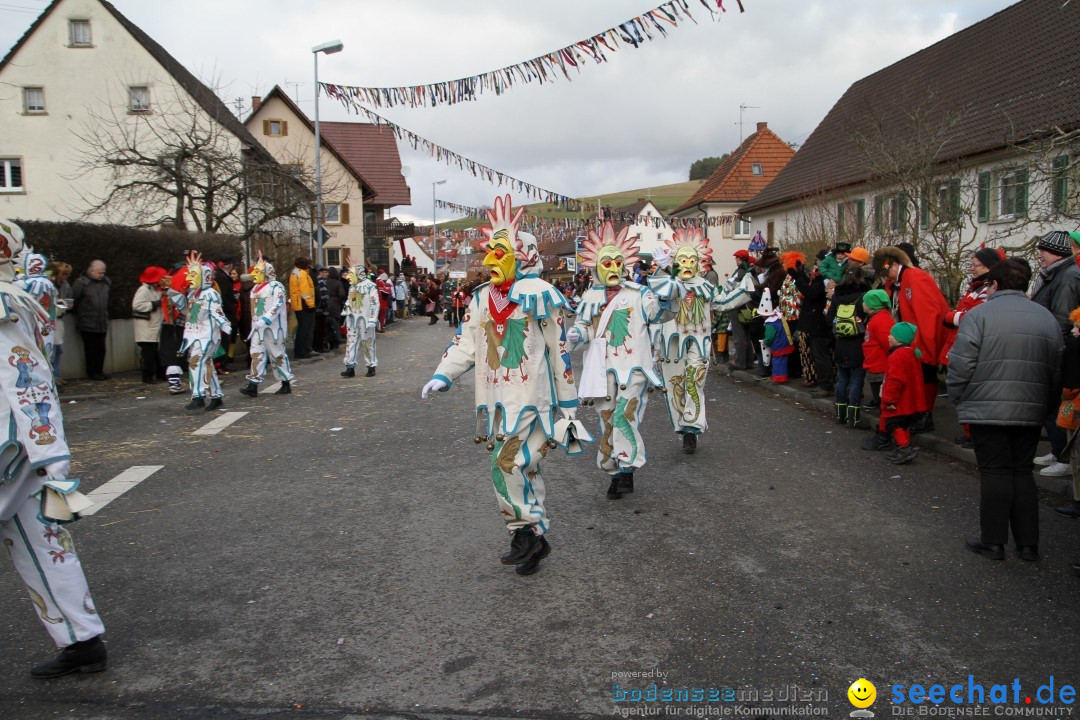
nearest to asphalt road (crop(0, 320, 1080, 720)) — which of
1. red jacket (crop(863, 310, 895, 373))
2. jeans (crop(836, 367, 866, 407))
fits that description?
red jacket (crop(863, 310, 895, 373))

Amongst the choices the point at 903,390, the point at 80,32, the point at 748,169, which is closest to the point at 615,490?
the point at 903,390

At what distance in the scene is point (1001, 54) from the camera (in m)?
24.5

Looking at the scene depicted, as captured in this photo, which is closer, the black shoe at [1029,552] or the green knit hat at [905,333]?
the black shoe at [1029,552]

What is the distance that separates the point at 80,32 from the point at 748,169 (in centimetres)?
3457

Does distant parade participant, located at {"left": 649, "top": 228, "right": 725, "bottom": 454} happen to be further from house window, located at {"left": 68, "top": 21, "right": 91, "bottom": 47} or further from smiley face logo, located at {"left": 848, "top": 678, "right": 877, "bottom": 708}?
house window, located at {"left": 68, "top": 21, "right": 91, "bottom": 47}

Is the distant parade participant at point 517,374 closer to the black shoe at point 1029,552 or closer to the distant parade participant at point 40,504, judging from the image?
the distant parade participant at point 40,504

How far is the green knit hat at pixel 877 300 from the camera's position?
851 cm

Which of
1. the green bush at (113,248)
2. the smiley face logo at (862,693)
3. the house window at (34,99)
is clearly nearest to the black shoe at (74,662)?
the smiley face logo at (862,693)

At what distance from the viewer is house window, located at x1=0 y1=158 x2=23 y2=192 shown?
33.0 metres

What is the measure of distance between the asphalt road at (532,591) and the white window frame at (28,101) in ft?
102

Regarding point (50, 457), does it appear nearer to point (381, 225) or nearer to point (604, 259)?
point (604, 259)

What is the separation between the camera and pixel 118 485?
7242 millimetres

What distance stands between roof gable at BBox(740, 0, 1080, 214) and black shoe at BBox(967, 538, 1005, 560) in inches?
487

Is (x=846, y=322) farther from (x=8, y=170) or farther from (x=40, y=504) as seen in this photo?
(x=8, y=170)
